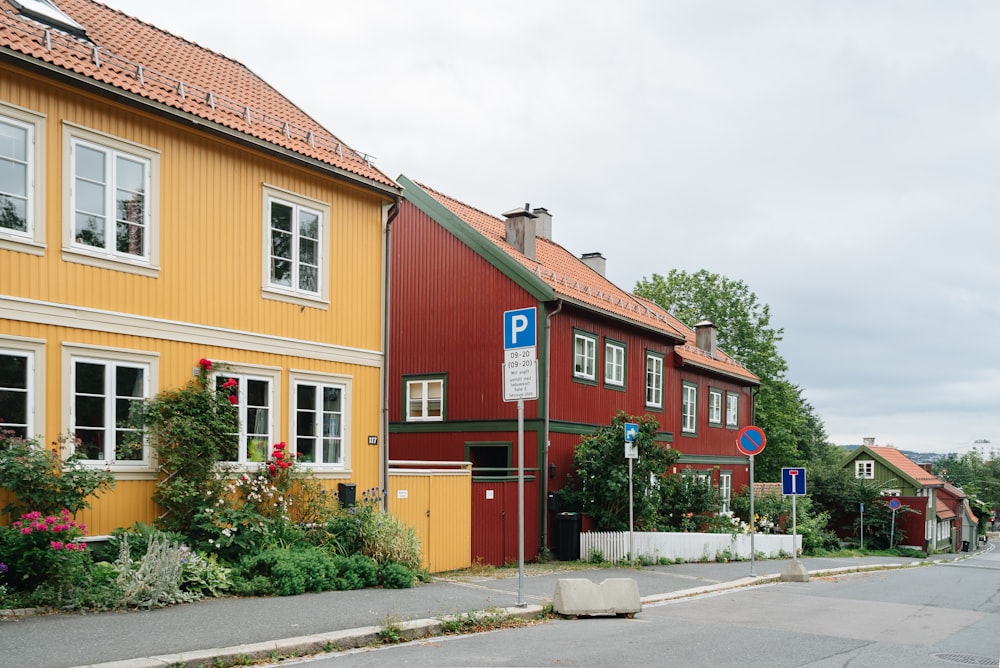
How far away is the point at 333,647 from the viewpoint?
9375 mm

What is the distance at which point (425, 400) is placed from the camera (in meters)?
25.1

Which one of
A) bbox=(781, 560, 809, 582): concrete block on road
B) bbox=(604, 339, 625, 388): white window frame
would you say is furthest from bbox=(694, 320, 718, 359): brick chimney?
bbox=(781, 560, 809, 582): concrete block on road

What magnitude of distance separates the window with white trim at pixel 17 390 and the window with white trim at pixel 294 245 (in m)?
4.15

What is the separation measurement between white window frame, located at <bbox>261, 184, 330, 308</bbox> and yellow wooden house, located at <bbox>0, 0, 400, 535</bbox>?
3 centimetres

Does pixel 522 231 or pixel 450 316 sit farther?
pixel 522 231

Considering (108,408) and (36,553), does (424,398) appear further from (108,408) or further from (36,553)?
(36,553)

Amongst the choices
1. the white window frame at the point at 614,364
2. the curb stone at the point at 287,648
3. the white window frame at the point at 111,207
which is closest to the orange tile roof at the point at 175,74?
the white window frame at the point at 111,207

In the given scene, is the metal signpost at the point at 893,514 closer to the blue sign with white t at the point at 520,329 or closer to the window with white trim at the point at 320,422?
the window with white trim at the point at 320,422

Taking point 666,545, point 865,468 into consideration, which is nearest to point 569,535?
point 666,545

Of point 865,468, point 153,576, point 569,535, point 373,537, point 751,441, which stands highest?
point 751,441

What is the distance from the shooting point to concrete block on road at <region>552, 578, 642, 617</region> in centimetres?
1206

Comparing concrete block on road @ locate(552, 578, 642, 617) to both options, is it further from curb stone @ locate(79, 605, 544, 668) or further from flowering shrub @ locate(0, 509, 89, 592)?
flowering shrub @ locate(0, 509, 89, 592)

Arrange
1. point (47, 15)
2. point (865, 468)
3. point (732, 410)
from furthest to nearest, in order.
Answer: point (865, 468)
point (732, 410)
point (47, 15)

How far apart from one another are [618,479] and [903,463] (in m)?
53.8
